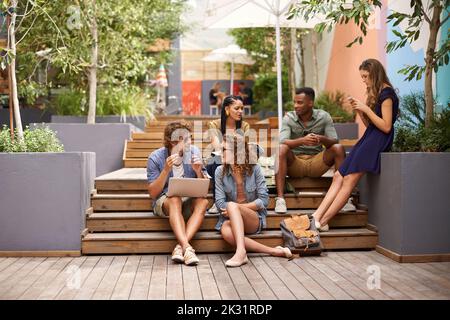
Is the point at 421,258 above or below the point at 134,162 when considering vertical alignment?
below

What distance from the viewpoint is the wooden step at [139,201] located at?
6.43 metres

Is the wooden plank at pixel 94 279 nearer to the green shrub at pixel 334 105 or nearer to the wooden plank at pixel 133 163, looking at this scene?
the wooden plank at pixel 133 163

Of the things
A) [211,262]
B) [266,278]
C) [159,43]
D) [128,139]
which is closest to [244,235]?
[211,262]

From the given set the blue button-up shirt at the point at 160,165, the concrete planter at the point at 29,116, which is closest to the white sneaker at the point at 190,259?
the blue button-up shirt at the point at 160,165

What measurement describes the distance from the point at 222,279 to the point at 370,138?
1986 millimetres

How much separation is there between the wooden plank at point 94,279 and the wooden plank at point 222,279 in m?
0.84

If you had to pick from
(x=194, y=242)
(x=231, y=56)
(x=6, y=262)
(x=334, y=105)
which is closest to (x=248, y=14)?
(x=334, y=105)

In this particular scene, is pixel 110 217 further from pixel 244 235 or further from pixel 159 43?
pixel 159 43

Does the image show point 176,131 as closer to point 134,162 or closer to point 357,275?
point 357,275

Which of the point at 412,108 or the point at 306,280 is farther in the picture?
the point at 412,108

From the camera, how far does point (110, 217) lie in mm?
6156

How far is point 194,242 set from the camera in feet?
19.4

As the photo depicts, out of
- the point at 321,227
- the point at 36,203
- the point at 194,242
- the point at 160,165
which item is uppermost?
the point at 160,165
